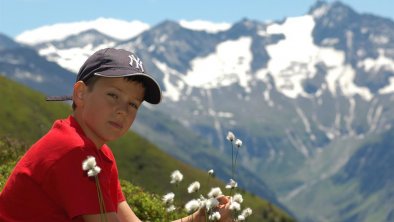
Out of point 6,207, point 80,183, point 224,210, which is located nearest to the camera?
point 80,183

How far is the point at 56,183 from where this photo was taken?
6328 mm

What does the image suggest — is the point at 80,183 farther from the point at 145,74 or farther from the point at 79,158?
the point at 145,74

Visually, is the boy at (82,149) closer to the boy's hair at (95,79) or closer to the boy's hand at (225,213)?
the boy's hair at (95,79)

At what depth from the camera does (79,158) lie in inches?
251

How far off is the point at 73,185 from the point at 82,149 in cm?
39

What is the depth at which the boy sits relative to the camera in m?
6.26

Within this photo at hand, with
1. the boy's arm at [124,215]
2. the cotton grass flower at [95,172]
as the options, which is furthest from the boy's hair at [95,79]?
the boy's arm at [124,215]

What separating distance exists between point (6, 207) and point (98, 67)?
64.8 inches

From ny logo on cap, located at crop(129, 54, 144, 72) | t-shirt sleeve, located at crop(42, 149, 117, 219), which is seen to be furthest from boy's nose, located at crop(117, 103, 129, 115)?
t-shirt sleeve, located at crop(42, 149, 117, 219)

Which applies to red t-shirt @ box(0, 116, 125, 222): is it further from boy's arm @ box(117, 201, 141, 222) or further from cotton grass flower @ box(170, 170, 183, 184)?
boy's arm @ box(117, 201, 141, 222)

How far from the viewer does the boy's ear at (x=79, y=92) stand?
6934 millimetres

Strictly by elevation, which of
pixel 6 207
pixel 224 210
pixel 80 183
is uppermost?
pixel 224 210

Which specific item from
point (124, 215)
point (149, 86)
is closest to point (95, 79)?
point (149, 86)

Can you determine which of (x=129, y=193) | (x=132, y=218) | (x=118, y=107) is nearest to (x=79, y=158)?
(x=118, y=107)
